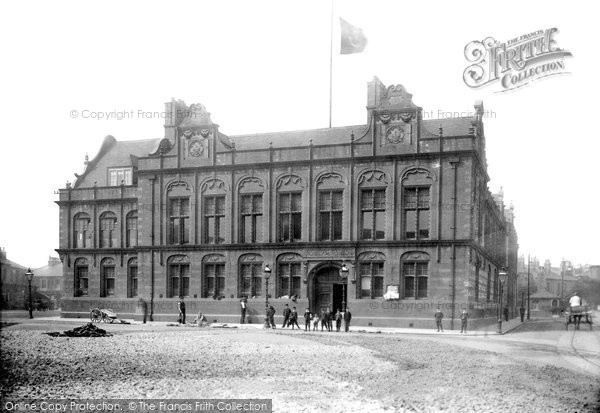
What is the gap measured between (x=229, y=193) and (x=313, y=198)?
590cm

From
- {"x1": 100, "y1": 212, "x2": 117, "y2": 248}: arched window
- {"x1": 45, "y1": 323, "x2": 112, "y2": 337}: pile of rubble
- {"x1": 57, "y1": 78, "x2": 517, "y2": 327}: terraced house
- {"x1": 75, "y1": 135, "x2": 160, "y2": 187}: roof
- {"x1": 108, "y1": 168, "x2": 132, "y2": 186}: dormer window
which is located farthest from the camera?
{"x1": 75, "y1": 135, "x2": 160, "y2": 187}: roof

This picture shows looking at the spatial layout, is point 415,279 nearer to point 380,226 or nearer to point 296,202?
point 380,226

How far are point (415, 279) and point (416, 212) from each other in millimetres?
4018

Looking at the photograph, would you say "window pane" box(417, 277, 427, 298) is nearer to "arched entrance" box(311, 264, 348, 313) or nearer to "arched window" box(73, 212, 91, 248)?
"arched entrance" box(311, 264, 348, 313)

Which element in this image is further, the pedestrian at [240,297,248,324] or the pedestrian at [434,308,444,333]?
the pedestrian at [240,297,248,324]

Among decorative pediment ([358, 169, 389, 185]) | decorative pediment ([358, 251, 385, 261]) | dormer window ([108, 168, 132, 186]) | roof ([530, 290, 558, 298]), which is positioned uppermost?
dormer window ([108, 168, 132, 186])

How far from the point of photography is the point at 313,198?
38.3m

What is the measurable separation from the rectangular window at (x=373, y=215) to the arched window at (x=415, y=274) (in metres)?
2.23

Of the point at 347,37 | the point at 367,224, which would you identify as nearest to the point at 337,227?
the point at 367,224

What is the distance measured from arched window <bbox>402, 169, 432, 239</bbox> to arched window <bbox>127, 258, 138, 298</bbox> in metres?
21.3

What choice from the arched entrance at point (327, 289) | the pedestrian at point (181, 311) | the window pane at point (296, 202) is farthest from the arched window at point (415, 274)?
the pedestrian at point (181, 311)

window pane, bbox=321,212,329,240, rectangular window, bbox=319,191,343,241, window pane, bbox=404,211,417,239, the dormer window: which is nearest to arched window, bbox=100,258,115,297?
the dormer window

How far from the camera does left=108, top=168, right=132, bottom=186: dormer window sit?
49281mm

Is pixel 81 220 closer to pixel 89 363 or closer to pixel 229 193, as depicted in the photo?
pixel 229 193
